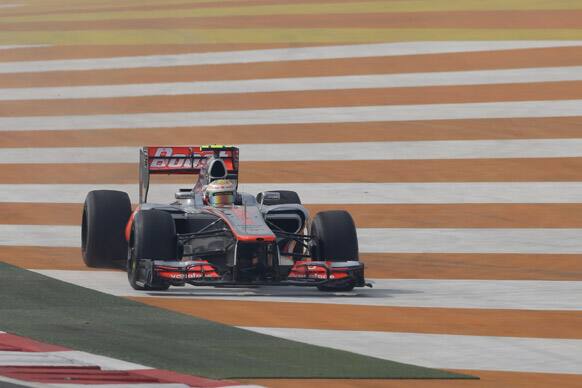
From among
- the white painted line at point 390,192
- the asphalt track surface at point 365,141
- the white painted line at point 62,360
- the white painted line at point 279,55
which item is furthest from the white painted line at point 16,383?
the white painted line at point 279,55

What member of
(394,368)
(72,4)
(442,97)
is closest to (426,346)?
(394,368)

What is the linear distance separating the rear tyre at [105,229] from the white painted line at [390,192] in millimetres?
3895

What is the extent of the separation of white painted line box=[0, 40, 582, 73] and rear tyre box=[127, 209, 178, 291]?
1207 centimetres

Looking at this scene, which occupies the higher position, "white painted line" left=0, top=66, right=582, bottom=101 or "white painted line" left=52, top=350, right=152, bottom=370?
"white painted line" left=0, top=66, right=582, bottom=101

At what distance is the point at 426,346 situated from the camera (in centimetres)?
983

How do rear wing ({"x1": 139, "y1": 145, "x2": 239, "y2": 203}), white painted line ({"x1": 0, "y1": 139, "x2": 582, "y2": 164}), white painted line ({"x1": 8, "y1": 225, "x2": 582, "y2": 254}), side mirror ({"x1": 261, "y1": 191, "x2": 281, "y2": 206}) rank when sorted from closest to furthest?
1. side mirror ({"x1": 261, "y1": 191, "x2": 281, "y2": 206})
2. rear wing ({"x1": 139, "y1": 145, "x2": 239, "y2": 203})
3. white painted line ({"x1": 8, "y1": 225, "x2": 582, "y2": 254})
4. white painted line ({"x1": 0, "y1": 139, "x2": 582, "y2": 164})

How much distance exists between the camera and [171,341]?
9492mm

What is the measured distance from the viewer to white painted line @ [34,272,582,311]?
1185 centimetres

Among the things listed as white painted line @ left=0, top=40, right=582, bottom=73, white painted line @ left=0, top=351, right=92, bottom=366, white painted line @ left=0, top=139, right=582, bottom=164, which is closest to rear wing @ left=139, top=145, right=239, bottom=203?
white painted line @ left=0, top=139, right=582, bottom=164

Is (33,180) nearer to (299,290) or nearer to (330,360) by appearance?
(299,290)

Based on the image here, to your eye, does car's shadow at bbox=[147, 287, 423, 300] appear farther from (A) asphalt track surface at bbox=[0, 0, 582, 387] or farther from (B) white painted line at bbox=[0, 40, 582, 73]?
(B) white painted line at bbox=[0, 40, 582, 73]

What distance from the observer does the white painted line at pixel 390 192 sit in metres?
16.9

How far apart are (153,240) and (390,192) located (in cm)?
585

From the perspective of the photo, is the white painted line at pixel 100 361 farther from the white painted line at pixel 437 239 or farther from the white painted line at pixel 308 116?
the white painted line at pixel 308 116
